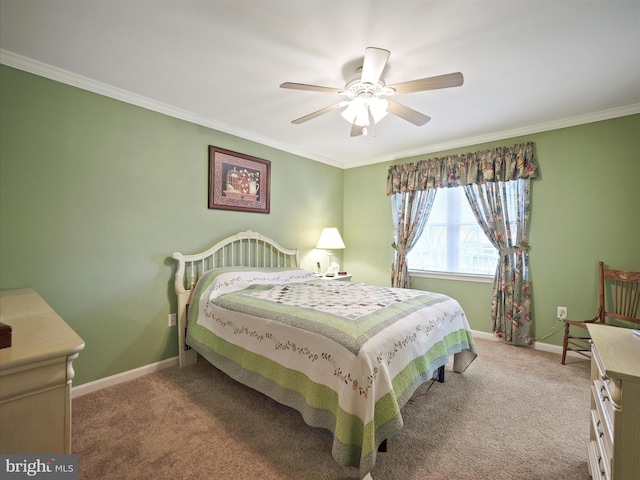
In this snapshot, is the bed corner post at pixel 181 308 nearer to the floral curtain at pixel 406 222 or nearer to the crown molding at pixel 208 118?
the crown molding at pixel 208 118

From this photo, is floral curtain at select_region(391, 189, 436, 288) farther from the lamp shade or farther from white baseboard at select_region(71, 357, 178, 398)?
white baseboard at select_region(71, 357, 178, 398)

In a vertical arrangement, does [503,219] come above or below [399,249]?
above

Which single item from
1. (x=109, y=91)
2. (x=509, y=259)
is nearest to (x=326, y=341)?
(x=109, y=91)

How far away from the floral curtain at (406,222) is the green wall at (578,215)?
889 millimetres

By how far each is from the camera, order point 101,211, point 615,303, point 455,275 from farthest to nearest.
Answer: point 455,275 < point 615,303 < point 101,211

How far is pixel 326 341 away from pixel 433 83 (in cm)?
168

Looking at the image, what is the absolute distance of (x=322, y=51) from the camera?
1.95 m

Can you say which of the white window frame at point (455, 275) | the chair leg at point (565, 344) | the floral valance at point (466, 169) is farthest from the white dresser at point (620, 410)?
the floral valance at point (466, 169)

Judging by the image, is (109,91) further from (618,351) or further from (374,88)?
(618,351)

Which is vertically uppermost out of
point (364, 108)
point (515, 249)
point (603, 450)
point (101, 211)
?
point (364, 108)

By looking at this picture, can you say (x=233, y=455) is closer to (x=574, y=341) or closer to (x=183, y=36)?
(x=183, y=36)

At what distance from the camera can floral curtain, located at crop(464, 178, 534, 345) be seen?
129 inches

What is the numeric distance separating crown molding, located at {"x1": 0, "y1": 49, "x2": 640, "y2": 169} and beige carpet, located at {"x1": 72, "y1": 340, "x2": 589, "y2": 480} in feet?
8.08

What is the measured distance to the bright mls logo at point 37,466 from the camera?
878 millimetres
